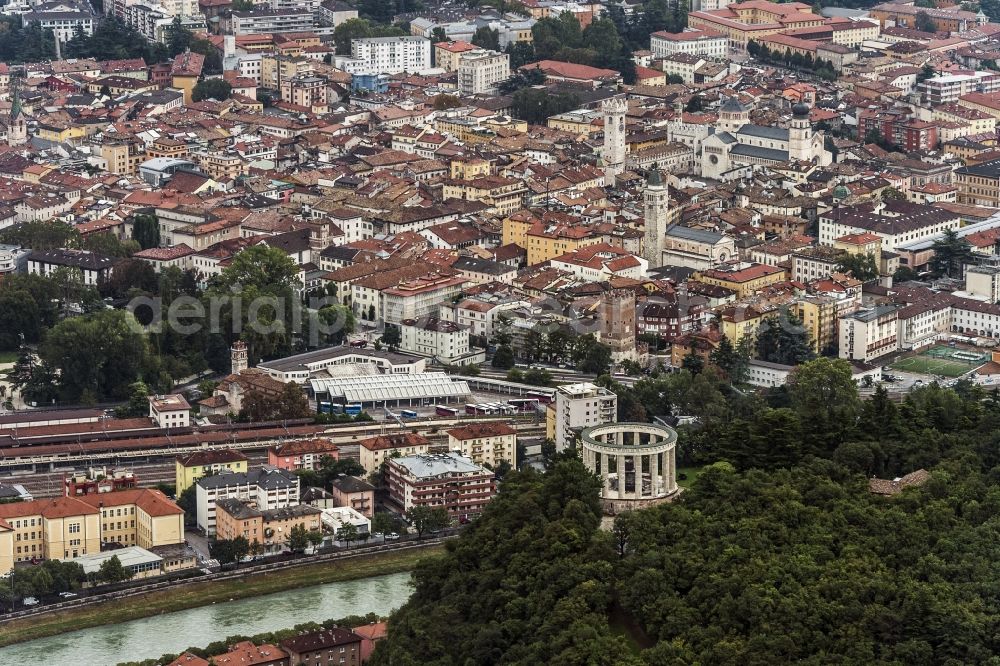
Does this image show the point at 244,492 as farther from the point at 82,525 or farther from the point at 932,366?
the point at 932,366

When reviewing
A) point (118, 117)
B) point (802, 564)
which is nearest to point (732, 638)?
point (802, 564)

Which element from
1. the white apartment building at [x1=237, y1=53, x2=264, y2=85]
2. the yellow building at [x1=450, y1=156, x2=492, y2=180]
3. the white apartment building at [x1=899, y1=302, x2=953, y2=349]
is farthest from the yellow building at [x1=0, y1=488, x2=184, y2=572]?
the white apartment building at [x1=237, y1=53, x2=264, y2=85]

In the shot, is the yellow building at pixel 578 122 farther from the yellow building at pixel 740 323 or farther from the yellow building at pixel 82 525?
the yellow building at pixel 82 525

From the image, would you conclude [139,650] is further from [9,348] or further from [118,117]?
[118,117]

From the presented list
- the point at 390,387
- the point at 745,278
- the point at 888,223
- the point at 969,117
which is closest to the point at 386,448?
the point at 390,387

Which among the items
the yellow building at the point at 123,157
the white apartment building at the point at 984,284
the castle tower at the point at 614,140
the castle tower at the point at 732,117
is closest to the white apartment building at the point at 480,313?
the white apartment building at the point at 984,284

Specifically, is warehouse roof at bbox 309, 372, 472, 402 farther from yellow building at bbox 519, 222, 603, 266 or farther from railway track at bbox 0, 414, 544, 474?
yellow building at bbox 519, 222, 603, 266
